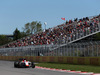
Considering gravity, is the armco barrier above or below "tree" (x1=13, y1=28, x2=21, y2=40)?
below

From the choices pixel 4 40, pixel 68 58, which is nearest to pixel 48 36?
pixel 68 58

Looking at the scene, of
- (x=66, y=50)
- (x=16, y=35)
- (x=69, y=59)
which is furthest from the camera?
(x=16, y=35)

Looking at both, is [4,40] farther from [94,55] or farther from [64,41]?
[94,55]

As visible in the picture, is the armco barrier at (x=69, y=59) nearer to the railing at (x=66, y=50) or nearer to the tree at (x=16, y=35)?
the railing at (x=66, y=50)

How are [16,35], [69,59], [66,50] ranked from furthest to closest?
1. [16,35]
2. [66,50]
3. [69,59]

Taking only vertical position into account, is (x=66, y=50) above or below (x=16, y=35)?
below

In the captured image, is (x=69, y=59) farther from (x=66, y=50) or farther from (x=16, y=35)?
(x=16, y=35)

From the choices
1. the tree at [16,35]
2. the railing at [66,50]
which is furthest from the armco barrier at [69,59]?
the tree at [16,35]

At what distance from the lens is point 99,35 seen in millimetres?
37938

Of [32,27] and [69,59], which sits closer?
[69,59]

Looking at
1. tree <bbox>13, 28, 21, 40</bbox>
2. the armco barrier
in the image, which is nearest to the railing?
the armco barrier

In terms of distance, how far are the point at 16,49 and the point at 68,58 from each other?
1642 cm

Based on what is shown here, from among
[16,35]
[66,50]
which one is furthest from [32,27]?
[66,50]

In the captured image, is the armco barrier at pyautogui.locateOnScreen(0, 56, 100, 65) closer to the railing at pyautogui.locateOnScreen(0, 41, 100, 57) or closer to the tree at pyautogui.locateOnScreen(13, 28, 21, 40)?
the railing at pyautogui.locateOnScreen(0, 41, 100, 57)
